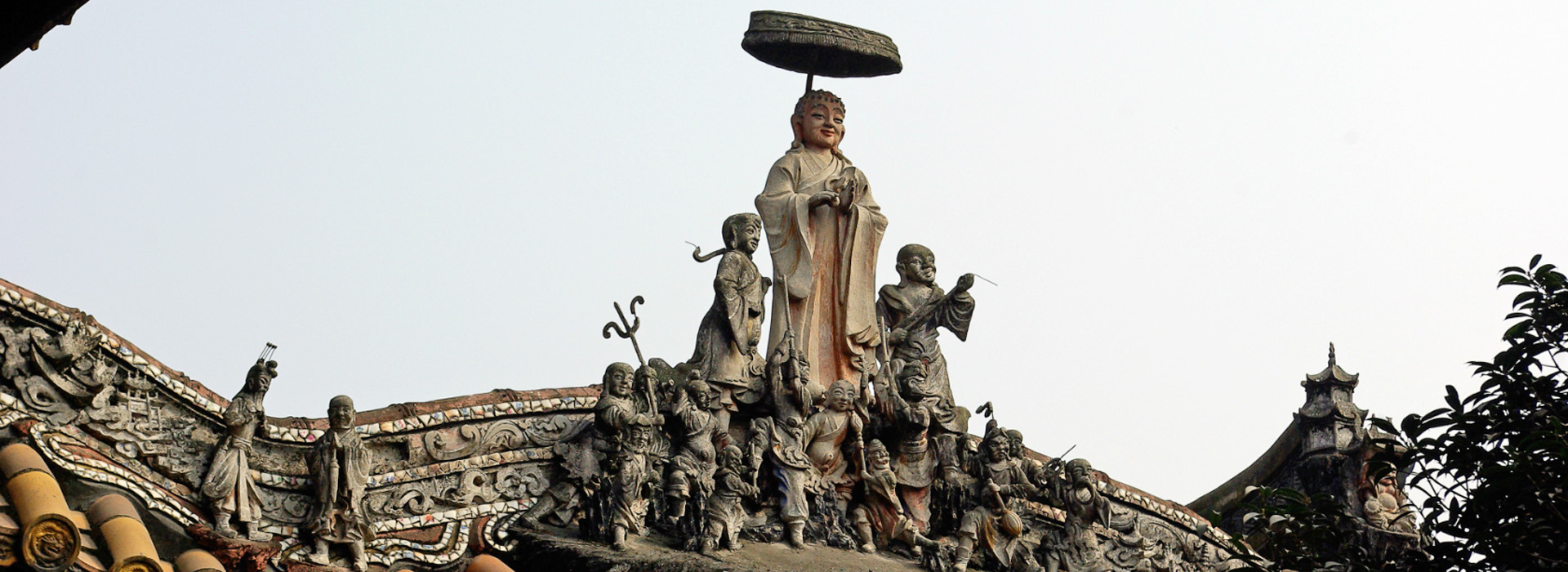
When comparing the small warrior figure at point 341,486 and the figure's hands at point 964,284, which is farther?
the figure's hands at point 964,284

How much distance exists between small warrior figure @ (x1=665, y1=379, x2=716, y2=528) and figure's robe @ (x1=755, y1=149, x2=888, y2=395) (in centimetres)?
99

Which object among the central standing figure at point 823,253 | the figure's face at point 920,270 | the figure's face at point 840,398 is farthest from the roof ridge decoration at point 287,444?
the figure's face at point 920,270

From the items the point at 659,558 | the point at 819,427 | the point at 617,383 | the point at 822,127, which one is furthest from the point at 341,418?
the point at 822,127

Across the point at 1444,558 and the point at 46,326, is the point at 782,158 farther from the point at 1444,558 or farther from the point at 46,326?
the point at 1444,558

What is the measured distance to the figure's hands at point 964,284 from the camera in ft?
47.2

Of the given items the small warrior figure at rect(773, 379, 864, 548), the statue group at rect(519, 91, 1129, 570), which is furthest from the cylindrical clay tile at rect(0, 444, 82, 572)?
the small warrior figure at rect(773, 379, 864, 548)

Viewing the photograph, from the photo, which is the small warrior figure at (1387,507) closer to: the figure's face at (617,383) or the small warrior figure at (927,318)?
the small warrior figure at (927,318)

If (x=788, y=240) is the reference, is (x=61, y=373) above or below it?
below

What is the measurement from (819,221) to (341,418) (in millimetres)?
3885

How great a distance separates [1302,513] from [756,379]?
211 inches

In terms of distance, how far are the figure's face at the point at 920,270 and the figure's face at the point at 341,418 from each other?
4.37 metres

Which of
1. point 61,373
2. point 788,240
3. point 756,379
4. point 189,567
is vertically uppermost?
point 788,240

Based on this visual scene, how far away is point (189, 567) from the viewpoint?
10906 millimetres

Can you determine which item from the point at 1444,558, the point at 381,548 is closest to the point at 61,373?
the point at 381,548
